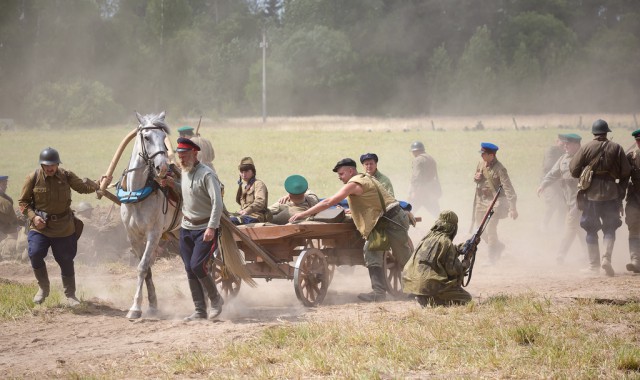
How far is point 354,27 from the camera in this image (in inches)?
2894

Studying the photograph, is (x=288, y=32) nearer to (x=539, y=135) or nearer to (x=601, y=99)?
(x=601, y=99)

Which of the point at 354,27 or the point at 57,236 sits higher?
the point at 354,27

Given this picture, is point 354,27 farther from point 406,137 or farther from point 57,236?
point 57,236

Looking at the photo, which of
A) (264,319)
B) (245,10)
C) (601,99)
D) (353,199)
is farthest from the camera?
(245,10)

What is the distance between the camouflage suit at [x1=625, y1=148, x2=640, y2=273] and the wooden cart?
3.78m

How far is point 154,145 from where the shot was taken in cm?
976

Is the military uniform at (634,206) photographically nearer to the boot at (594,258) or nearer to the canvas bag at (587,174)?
the boot at (594,258)

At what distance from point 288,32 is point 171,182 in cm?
6678

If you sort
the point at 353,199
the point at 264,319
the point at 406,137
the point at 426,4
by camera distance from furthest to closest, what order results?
the point at 426,4, the point at 406,137, the point at 353,199, the point at 264,319

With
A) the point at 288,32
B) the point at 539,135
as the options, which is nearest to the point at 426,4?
the point at 288,32

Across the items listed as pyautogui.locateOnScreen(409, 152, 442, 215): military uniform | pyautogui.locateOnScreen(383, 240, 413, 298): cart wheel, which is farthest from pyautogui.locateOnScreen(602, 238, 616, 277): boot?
pyautogui.locateOnScreen(409, 152, 442, 215): military uniform

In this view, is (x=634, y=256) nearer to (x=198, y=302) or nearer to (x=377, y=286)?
(x=377, y=286)

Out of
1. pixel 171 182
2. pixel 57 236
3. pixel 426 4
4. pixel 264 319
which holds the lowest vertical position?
pixel 264 319

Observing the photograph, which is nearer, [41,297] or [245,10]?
[41,297]
